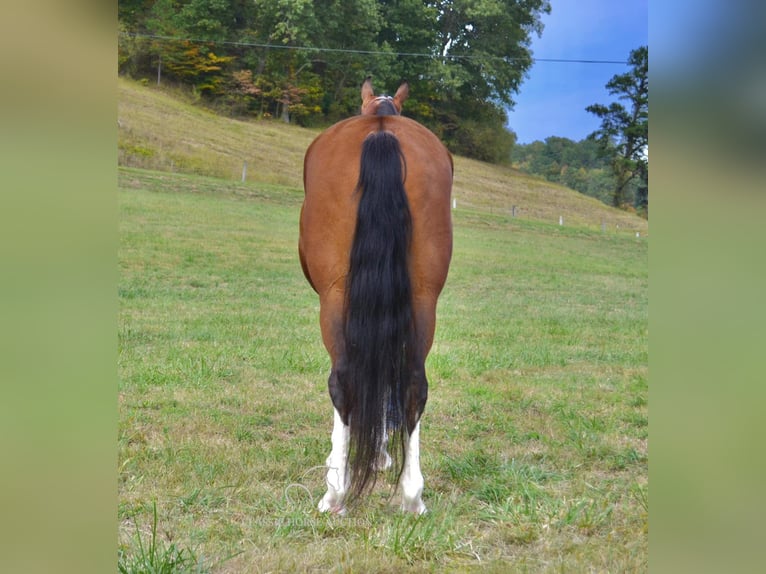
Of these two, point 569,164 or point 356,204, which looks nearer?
point 356,204

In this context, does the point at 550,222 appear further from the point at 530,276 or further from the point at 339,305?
the point at 339,305

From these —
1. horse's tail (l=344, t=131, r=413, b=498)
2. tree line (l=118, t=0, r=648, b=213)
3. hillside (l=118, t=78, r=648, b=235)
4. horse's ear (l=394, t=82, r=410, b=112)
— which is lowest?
horse's tail (l=344, t=131, r=413, b=498)

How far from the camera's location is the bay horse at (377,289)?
2.79 metres

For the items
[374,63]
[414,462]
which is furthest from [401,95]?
[374,63]

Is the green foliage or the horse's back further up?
the green foliage

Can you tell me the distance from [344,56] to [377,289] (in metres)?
18.7

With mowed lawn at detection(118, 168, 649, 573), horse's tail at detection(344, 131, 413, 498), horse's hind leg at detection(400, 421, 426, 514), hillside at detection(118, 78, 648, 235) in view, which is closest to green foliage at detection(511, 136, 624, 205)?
hillside at detection(118, 78, 648, 235)

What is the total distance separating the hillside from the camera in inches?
790

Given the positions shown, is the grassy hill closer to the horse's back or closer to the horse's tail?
the horse's tail

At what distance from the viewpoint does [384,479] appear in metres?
3.35

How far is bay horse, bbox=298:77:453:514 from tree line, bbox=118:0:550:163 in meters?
15.4

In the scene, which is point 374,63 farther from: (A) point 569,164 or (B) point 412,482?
(B) point 412,482
